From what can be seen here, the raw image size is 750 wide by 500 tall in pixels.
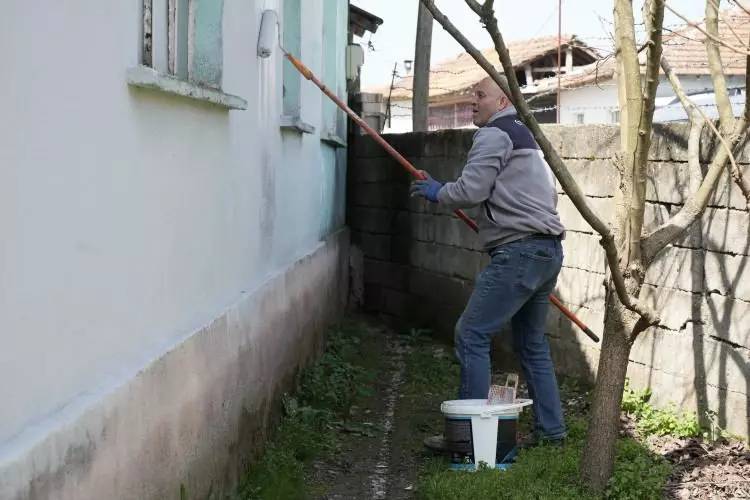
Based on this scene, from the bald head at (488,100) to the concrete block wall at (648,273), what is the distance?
1.07 metres

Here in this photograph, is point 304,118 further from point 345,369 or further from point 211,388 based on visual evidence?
point 211,388

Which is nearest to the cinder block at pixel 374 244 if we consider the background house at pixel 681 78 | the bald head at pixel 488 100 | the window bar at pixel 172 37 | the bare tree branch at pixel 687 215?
the background house at pixel 681 78

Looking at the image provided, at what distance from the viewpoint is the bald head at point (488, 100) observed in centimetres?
522

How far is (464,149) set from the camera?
793cm

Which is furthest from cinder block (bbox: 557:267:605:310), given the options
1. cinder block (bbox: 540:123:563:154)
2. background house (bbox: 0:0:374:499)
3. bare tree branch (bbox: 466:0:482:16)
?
bare tree branch (bbox: 466:0:482:16)

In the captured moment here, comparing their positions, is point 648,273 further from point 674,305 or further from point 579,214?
point 579,214

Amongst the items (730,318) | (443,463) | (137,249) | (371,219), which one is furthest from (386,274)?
(137,249)

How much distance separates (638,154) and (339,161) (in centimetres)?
609

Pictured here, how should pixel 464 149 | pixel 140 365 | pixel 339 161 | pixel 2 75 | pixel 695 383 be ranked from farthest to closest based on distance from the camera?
pixel 339 161
pixel 464 149
pixel 695 383
pixel 140 365
pixel 2 75

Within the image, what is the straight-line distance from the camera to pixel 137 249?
10.6ft

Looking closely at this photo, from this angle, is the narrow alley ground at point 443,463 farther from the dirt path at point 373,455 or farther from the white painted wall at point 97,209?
the white painted wall at point 97,209

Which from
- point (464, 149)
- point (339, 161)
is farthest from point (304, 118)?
point (339, 161)

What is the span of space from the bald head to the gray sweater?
131 mm

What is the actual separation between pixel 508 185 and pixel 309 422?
5.73 ft
